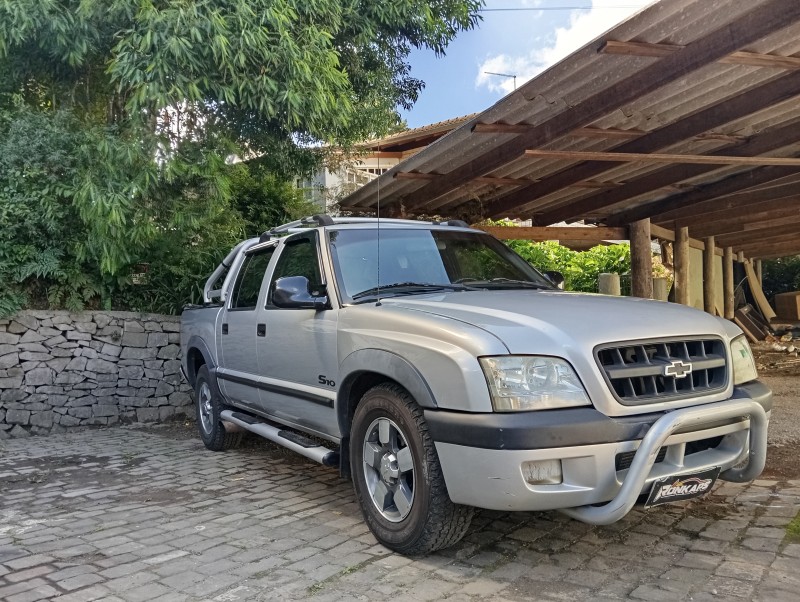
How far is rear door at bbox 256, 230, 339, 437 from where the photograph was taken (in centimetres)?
441

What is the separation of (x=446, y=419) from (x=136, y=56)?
4959 millimetres

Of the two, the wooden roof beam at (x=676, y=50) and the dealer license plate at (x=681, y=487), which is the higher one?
the wooden roof beam at (x=676, y=50)

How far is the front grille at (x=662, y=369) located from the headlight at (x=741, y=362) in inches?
7.5

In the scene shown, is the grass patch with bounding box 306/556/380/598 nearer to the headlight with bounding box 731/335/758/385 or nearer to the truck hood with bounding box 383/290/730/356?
the truck hood with bounding box 383/290/730/356

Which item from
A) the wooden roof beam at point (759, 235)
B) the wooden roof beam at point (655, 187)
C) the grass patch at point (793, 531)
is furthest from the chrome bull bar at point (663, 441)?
the wooden roof beam at point (759, 235)

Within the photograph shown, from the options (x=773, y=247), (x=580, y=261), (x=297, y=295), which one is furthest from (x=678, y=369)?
(x=773, y=247)

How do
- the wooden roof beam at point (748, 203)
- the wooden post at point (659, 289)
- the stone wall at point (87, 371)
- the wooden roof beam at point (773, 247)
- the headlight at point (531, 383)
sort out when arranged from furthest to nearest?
the wooden roof beam at point (773, 247)
the wooden post at point (659, 289)
the wooden roof beam at point (748, 203)
the stone wall at point (87, 371)
the headlight at point (531, 383)

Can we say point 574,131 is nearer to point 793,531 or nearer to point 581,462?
point 793,531

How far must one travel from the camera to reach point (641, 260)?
10.5m

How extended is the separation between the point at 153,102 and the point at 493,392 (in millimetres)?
5472

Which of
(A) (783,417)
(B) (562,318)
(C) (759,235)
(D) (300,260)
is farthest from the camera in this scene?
(C) (759,235)

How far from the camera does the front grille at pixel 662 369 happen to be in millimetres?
3275

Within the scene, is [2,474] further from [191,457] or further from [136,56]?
[136,56]

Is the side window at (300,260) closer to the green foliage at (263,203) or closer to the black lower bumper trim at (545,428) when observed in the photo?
the black lower bumper trim at (545,428)
